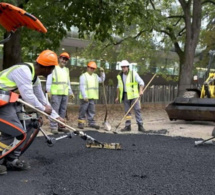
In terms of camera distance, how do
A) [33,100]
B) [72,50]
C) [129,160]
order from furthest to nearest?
[72,50] → [129,160] → [33,100]

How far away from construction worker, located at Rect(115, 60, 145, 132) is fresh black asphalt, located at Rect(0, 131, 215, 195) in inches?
89.5

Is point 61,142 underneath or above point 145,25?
underneath

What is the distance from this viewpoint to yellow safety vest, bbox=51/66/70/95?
857 centimetres

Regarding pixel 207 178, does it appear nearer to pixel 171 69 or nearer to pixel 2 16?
pixel 2 16

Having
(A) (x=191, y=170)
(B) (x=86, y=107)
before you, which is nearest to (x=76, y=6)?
(B) (x=86, y=107)

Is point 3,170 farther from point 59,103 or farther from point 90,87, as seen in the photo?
point 90,87

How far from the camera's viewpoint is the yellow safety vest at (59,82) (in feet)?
28.1

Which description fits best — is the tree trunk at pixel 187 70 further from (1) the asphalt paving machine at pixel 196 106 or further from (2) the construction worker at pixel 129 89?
(2) the construction worker at pixel 129 89

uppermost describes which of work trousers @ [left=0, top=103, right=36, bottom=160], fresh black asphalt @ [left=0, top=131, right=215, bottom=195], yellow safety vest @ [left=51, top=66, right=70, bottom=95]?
yellow safety vest @ [left=51, top=66, right=70, bottom=95]

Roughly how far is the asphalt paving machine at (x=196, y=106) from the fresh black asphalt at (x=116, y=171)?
11.8 feet

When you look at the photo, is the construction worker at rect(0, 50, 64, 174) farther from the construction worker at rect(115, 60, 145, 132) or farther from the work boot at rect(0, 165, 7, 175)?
the construction worker at rect(115, 60, 145, 132)

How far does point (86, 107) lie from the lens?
9.48m

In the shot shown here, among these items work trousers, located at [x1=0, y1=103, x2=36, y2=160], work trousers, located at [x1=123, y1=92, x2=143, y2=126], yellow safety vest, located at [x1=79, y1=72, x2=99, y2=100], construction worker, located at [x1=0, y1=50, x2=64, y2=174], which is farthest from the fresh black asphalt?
yellow safety vest, located at [x1=79, y1=72, x2=99, y2=100]

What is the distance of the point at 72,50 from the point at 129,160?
21.7 meters
